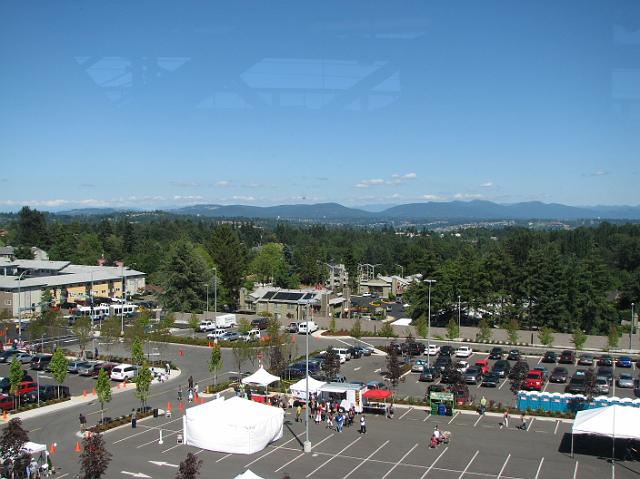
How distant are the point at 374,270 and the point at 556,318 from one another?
57321 millimetres

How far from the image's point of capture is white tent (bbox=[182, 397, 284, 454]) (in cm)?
1670

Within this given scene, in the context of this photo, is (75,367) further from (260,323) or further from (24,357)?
(260,323)

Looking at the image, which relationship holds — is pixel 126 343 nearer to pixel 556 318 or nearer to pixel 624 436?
pixel 624 436

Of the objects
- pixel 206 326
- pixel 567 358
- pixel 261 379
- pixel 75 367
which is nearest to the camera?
pixel 261 379

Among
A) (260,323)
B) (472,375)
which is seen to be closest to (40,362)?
(260,323)

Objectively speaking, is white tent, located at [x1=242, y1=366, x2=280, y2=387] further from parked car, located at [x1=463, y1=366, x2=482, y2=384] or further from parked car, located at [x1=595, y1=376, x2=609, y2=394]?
parked car, located at [x1=595, y1=376, x2=609, y2=394]

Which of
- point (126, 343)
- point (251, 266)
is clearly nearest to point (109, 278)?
point (251, 266)

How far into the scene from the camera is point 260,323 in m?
43.2

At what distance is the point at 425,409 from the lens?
2252cm

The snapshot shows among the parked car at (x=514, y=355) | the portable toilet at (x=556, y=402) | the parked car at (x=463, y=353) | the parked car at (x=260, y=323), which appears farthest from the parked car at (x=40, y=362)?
the parked car at (x=514, y=355)

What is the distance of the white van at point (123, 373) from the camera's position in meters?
27.2

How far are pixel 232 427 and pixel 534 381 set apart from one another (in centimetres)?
1500

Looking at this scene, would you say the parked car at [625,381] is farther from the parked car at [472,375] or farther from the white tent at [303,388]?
the white tent at [303,388]

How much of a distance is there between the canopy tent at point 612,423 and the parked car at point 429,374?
10916 mm
